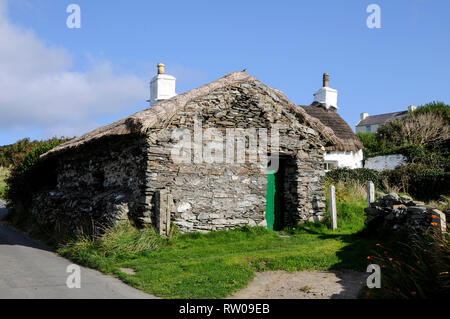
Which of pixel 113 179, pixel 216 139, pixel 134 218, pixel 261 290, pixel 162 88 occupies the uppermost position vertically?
pixel 162 88

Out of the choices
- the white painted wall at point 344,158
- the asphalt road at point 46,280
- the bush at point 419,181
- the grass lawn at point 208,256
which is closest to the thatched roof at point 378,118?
the white painted wall at point 344,158

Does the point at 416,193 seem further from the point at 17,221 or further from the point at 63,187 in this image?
the point at 17,221

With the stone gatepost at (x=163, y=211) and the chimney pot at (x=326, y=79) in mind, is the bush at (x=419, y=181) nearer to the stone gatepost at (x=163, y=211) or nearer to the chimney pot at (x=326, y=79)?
the chimney pot at (x=326, y=79)

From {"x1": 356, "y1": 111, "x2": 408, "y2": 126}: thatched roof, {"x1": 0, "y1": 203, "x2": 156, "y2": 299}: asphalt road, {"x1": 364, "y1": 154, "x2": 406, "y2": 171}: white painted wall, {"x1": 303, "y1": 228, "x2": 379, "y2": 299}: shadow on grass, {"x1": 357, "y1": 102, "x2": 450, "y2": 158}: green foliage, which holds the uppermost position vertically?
{"x1": 356, "y1": 111, "x2": 408, "y2": 126}: thatched roof

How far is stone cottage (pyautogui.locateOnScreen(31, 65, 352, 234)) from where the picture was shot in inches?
388

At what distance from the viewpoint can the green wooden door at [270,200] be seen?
39.0 ft

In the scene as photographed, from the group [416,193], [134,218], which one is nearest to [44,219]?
[134,218]

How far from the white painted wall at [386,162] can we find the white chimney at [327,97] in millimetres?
4262

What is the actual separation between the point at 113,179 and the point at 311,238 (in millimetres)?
5817

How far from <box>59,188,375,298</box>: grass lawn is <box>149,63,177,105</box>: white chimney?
8.33 m

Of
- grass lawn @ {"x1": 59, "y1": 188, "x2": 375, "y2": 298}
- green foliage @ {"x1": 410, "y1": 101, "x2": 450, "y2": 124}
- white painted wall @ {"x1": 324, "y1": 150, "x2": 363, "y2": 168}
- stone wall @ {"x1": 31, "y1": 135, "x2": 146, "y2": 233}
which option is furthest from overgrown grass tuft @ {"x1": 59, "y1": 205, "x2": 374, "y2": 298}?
green foliage @ {"x1": 410, "y1": 101, "x2": 450, "y2": 124}

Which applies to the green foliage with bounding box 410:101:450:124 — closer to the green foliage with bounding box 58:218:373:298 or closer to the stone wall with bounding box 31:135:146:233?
the green foliage with bounding box 58:218:373:298

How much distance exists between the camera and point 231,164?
1098 centimetres
